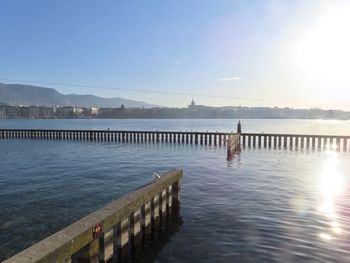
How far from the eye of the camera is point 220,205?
15.1m

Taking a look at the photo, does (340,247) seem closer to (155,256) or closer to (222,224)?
(222,224)

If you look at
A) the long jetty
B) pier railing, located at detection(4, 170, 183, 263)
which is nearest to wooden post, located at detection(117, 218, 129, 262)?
pier railing, located at detection(4, 170, 183, 263)

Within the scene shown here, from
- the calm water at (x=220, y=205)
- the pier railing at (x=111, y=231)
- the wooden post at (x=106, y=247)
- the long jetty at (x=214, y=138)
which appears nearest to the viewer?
the pier railing at (x=111, y=231)

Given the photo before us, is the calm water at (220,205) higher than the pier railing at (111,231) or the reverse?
the reverse

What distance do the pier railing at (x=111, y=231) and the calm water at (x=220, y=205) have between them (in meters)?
0.90

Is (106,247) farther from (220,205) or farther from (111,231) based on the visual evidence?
(220,205)

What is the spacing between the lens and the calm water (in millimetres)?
10188

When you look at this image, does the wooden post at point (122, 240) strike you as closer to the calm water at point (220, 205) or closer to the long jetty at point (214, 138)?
the calm water at point (220, 205)

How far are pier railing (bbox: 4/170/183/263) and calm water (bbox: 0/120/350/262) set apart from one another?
35.3 inches

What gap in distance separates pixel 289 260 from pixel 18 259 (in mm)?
6947

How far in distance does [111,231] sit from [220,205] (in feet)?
24.2

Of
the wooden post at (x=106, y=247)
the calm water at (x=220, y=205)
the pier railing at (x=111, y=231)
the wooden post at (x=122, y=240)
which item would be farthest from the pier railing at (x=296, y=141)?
the wooden post at (x=106, y=247)

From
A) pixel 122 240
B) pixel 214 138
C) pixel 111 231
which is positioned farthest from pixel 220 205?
pixel 214 138

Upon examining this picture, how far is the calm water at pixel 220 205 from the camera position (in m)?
10.2
